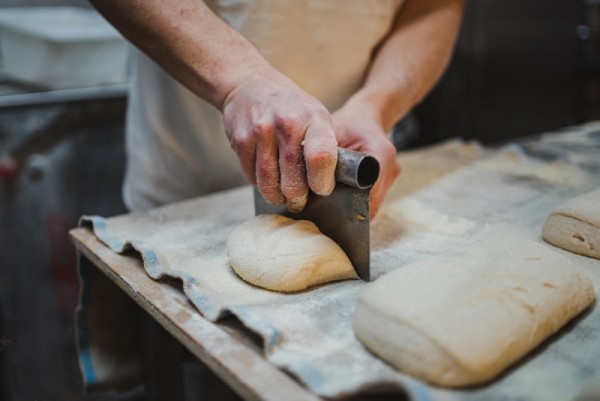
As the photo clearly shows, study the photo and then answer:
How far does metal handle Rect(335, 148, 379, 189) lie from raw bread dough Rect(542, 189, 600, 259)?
20.9 inches

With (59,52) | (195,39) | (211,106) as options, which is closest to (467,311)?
(195,39)

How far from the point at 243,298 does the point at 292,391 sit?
0.30 meters

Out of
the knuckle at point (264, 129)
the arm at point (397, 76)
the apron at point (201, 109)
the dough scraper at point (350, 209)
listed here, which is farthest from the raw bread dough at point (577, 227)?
the apron at point (201, 109)

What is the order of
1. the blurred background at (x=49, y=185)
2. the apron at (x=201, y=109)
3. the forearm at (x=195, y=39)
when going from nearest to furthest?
the forearm at (x=195, y=39) → the apron at (x=201, y=109) → the blurred background at (x=49, y=185)

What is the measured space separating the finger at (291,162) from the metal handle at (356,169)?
0.27 ft

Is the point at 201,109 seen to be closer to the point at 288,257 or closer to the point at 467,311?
the point at 288,257

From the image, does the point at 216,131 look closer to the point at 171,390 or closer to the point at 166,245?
the point at 166,245

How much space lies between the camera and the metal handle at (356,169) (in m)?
1.10

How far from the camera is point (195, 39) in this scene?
1359 mm

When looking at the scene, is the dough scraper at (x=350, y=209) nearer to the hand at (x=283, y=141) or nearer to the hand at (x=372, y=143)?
the hand at (x=283, y=141)

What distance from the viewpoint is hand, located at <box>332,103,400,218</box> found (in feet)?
4.46

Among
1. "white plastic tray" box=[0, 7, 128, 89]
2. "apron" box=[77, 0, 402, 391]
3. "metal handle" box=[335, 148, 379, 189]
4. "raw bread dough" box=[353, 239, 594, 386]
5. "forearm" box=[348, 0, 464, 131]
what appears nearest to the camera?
"raw bread dough" box=[353, 239, 594, 386]

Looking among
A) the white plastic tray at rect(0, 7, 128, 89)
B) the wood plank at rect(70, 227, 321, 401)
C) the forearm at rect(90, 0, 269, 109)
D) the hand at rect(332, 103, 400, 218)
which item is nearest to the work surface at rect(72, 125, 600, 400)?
the wood plank at rect(70, 227, 321, 401)

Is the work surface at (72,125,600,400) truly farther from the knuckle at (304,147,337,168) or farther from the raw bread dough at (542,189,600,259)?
the knuckle at (304,147,337,168)
